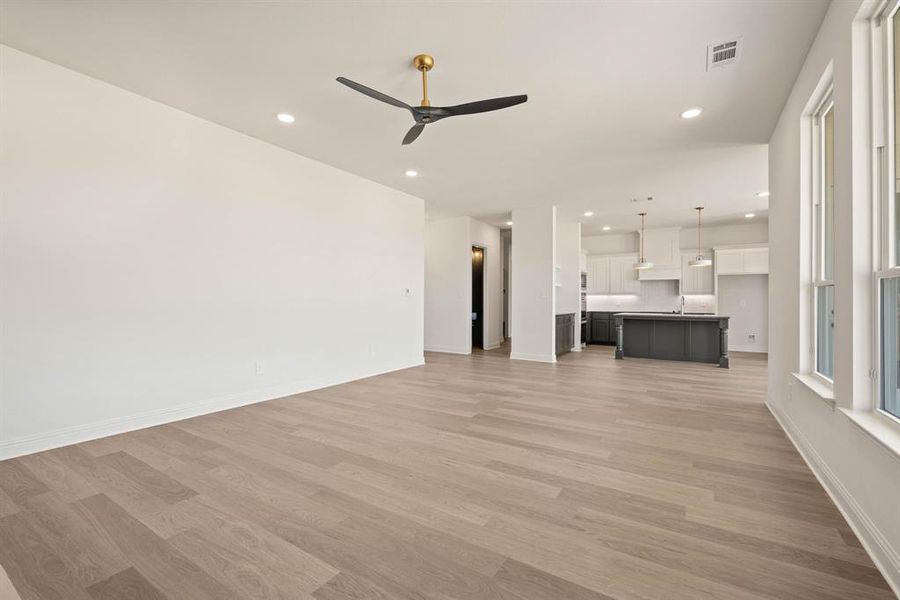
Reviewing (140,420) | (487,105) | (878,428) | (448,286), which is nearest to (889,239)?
(878,428)

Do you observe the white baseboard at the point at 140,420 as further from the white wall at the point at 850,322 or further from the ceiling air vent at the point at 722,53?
the ceiling air vent at the point at 722,53

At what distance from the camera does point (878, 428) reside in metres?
1.72

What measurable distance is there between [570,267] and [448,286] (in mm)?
2852

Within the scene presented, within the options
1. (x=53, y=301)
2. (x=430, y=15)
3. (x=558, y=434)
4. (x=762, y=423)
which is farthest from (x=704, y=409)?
(x=53, y=301)

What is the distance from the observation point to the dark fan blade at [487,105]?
2.48 metres

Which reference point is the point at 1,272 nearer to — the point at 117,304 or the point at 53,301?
the point at 53,301

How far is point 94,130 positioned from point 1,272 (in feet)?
A: 4.13

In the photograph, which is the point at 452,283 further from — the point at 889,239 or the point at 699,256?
the point at 889,239

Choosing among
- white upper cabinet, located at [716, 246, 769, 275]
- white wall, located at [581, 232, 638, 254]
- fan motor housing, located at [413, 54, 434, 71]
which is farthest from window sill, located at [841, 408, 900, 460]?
white wall, located at [581, 232, 638, 254]

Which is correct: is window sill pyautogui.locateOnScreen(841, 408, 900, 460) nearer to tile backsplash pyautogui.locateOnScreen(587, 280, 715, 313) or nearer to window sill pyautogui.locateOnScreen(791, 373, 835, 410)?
window sill pyautogui.locateOnScreen(791, 373, 835, 410)

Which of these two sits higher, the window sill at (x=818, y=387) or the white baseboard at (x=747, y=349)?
the window sill at (x=818, y=387)

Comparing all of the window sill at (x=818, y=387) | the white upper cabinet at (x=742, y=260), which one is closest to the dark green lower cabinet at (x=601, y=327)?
the white upper cabinet at (x=742, y=260)

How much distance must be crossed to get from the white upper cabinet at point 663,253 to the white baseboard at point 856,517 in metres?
6.70

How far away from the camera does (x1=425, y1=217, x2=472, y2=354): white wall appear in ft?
25.9
